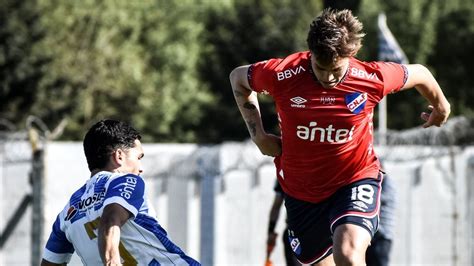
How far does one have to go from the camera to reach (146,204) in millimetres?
6035

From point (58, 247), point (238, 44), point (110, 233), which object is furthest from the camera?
point (238, 44)

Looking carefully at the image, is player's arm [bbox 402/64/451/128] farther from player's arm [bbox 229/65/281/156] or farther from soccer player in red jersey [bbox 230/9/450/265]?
player's arm [bbox 229/65/281/156]

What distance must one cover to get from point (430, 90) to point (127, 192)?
250 centimetres

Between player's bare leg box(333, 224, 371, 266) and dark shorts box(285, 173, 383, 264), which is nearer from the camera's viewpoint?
player's bare leg box(333, 224, 371, 266)

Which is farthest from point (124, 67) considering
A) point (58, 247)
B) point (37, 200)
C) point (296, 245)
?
point (58, 247)

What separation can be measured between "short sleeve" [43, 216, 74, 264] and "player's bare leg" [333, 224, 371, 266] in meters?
1.67

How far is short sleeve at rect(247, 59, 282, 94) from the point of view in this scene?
23.7 feet

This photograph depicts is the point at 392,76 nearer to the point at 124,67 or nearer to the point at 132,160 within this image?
the point at 132,160

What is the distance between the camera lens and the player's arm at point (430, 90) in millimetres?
7398

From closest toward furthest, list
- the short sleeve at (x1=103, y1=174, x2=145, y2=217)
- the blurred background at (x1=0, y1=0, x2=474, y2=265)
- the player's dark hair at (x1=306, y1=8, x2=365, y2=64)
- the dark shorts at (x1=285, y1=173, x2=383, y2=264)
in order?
the short sleeve at (x1=103, y1=174, x2=145, y2=217) < the player's dark hair at (x1=306, y1=8, x2=365, y2=64) < the dark shorts at (x1=285, y1=173, x2=383, y2=264) < the blurred background at (x1=0, y1=0, x2=474, y2=265)

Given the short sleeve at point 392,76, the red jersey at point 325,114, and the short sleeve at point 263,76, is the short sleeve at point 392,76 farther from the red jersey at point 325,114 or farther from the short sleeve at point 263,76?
the short sleeve at point 263,76

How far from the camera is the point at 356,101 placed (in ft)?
23.7

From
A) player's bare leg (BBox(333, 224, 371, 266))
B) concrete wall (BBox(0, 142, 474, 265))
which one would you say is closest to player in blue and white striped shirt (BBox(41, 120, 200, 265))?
player's bare leg (BBox(333, 224, 371, 266))

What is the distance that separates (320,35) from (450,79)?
62.3 m
